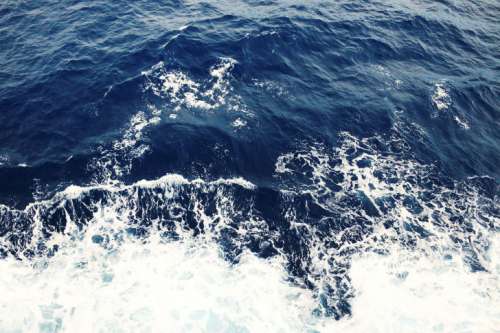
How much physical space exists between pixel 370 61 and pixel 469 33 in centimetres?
1966

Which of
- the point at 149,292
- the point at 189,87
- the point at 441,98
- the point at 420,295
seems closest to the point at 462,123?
the point at 441,98

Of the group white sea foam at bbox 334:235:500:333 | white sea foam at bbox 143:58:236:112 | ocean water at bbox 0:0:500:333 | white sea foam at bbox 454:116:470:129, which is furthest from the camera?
white sea foam at bbox 454:116:470:129

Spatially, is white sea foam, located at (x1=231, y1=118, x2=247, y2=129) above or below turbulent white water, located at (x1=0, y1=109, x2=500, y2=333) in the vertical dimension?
above

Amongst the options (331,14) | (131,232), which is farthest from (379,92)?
(131,232)

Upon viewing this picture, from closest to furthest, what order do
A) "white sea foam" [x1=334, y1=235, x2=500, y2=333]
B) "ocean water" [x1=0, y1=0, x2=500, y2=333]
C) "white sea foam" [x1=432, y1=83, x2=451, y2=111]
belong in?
"white sea foam" [x1=334, y1=235, x2=500, y2=333] < "ocean water" [x1=0, y1=0, x2=500, y2=333] < "white sea foam" [x1=432, y1=83, x2=451, y2=111]

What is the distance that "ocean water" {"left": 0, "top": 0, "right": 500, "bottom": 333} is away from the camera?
24062 millimetres

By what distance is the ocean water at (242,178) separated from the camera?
78.9ft

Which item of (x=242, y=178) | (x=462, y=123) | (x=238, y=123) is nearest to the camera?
(x=242, y=178)

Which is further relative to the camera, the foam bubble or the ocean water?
the ocean water

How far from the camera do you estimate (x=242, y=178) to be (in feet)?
98.9

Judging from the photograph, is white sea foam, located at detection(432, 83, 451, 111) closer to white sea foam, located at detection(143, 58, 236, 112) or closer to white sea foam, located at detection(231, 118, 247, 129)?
white sea foam, located at detection(231, 118, 247, 129)

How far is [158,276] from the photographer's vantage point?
2494cm

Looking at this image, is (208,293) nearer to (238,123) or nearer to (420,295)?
(420,295)

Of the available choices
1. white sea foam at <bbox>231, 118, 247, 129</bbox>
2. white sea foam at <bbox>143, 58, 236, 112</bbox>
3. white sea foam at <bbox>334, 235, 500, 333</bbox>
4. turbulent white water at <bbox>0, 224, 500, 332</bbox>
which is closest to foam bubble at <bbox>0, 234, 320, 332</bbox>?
turbulent white water at <bbox>0, 224, 500, 332</bbox>
